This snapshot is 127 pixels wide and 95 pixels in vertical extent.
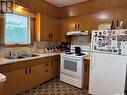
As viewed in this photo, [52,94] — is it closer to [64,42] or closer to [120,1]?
[64,42]

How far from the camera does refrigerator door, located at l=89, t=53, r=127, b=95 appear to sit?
2146 millimetres

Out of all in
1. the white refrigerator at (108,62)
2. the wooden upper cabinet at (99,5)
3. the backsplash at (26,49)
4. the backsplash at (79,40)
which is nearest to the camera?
the white refrigerator at (108,62)

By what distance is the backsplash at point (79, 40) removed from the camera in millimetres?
3648

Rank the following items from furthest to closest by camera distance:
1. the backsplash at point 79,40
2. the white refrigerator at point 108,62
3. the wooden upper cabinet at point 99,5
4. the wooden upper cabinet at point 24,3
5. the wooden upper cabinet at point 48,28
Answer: the backsplash at point 79,40 < the wooden upper cabinet at point 48,28 < the wooden upper cabinet at point 99,5 < the wooden upper cabinet at point 24,3 < the white refrigerator at point 108,62

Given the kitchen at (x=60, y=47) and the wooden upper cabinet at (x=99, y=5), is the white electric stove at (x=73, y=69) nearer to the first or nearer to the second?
the kitchen at (x=60, y=47)

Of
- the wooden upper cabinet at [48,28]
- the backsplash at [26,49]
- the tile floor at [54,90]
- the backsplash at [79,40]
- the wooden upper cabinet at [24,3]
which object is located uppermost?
the wooden upper cabinet at [24,3]

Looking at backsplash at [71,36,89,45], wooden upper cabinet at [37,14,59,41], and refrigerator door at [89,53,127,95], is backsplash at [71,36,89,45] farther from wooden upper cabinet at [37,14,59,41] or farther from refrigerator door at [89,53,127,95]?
refrigerator door at [89,53,127,95]

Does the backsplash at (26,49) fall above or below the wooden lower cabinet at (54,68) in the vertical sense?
above

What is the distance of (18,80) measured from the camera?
8.39ft

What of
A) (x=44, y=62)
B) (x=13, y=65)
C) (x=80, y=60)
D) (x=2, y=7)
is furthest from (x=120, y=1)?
(x=13, y=65)

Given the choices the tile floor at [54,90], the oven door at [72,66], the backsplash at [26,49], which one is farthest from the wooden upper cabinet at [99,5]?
Result: the tile floor at [54,90]

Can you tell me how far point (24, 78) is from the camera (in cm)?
269

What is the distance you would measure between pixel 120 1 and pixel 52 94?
282 centimetres

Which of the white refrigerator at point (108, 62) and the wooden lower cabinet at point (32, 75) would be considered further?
the wooden lower cabinet at point (32, 75)
